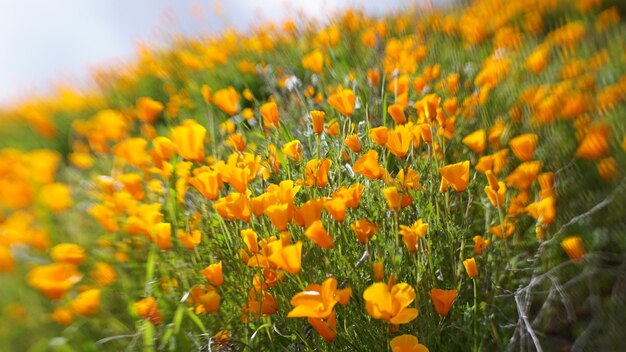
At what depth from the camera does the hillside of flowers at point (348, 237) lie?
4.62 feet

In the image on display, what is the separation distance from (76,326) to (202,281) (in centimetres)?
33

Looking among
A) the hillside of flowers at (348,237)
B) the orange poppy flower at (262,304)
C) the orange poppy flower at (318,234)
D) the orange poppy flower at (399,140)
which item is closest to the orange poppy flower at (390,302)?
the hillside of flowers at (348,237)

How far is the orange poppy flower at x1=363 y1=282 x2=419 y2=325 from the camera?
122 centimetres

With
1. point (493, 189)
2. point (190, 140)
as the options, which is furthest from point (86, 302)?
point (493, 189)

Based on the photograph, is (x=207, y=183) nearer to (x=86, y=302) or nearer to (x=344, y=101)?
(x=86, y=302)

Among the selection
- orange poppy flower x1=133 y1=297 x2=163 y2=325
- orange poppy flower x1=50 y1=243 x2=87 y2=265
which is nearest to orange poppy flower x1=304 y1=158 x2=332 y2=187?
orange poppy flower x1=133 y1=297 x2=163 y2=325

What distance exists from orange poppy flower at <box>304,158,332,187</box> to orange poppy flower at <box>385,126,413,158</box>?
0.15 metres

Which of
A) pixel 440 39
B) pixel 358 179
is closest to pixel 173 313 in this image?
pixel 358 179

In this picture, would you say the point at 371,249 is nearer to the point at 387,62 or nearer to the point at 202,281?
the point at 202,281

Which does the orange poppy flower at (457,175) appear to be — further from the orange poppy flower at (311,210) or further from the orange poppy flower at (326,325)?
the orange poppy flower at (326,325)

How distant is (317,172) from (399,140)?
0.20m

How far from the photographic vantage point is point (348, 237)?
1.65m

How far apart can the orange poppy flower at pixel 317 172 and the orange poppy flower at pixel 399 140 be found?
0.15 metres

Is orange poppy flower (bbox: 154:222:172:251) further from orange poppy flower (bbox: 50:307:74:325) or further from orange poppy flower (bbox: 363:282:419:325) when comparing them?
orange poppy flower (bbox: 363:282:419:325)
